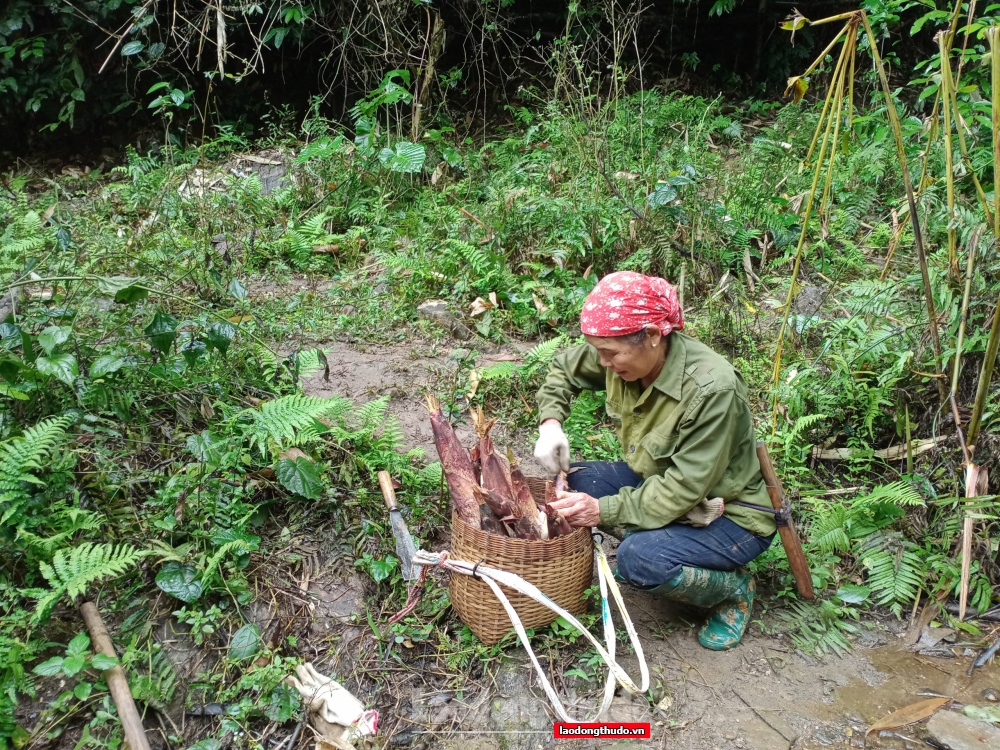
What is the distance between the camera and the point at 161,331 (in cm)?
335

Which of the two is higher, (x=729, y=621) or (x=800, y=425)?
(x=800, y=425)

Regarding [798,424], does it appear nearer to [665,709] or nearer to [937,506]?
[937,506]

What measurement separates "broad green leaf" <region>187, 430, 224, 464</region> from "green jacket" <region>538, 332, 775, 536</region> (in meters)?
1.76

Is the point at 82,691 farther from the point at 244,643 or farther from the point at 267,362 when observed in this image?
the point at 267,362

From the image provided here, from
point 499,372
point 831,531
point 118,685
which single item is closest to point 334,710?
point 118,685

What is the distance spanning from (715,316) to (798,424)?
4.11ft

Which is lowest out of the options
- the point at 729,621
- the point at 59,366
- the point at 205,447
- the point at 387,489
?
the point at 729,621

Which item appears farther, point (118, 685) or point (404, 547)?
point (404, 547)

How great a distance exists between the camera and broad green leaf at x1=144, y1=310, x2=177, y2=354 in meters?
3.34

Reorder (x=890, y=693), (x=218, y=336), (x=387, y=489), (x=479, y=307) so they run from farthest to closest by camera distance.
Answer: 1. (x=479, y=307)
2. (x=218, y=336)
3. (x=387, y=489)
4. (x=890, y=693)

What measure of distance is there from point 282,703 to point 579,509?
1.31 m

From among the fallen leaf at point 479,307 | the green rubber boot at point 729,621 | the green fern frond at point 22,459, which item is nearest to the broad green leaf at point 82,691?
the green fern frond at point 22,459

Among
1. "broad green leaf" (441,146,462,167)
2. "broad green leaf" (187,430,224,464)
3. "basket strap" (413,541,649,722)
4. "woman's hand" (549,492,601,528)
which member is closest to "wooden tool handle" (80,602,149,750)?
"broad green leaf" (187,430,224,464)

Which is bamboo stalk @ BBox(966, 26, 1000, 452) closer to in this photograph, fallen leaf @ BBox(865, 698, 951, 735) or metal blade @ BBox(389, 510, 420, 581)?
fallen leaf @ BBox(865, 698, 951, 735)
